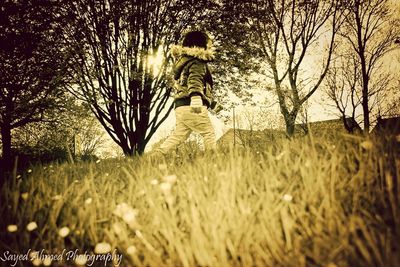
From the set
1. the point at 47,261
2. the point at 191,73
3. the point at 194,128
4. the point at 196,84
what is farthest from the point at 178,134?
the point at 47,261

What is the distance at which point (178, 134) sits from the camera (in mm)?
5934

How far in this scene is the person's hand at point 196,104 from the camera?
5738 millimetres

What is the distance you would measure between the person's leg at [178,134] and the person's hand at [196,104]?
400 mm

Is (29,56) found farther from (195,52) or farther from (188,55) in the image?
(195,52)

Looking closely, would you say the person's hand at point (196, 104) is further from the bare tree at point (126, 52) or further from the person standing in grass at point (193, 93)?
the bare tree at point (126, 52)

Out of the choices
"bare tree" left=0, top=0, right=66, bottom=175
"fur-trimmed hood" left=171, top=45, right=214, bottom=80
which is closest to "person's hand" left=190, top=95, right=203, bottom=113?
"fur-trimmed hood" left=171, top=45, right=214, bottom=80

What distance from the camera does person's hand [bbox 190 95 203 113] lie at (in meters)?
5.74

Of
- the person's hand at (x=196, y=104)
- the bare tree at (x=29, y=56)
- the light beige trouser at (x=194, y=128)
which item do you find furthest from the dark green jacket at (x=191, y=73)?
the bare tree at (x=29, y=56)

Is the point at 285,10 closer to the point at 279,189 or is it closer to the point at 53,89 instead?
the point at 53,89

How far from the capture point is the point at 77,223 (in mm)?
2043

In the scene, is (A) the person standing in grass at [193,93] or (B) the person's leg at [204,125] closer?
(A) the person standing in grass at [193,93]

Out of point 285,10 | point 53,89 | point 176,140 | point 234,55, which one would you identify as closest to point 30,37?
point 53,89

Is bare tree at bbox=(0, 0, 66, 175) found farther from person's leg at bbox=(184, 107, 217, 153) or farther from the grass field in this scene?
the grass field

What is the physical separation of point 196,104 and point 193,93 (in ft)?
0.73
